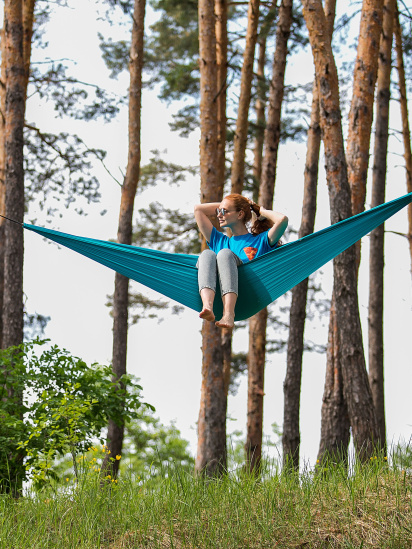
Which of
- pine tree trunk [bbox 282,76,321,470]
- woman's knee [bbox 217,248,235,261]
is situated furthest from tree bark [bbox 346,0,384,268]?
woman's knee [bbox 217,248,235,261]

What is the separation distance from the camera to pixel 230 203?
3.26 meters

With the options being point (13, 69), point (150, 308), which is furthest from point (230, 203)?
point (150, 308)

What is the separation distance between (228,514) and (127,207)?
13.6 ft

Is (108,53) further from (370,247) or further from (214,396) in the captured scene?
(214,396)

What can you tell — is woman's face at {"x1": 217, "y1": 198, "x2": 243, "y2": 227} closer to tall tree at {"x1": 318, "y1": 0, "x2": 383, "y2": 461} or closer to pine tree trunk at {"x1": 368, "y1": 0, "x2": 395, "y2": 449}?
tall tree at {"x1": 318, "y1": 0, "x2": 383, "y2": 461}

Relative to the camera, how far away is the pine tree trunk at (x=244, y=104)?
7145 mm

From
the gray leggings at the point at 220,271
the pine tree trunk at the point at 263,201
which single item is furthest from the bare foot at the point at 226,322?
A: the pine tree trunk at the point at 263,201

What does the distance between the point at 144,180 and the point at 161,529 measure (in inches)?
296

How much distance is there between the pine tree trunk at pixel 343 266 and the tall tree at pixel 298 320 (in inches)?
60.7

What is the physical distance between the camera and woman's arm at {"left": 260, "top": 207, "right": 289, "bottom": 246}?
3137 millimetres

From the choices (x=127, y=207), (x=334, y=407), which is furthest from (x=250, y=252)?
(x=127, y=207)

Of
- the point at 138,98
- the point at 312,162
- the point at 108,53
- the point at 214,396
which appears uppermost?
the point at 108,53

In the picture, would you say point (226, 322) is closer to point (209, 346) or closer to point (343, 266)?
point (343, 266)

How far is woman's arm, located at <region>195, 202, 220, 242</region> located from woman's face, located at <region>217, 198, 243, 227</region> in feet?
0.23
